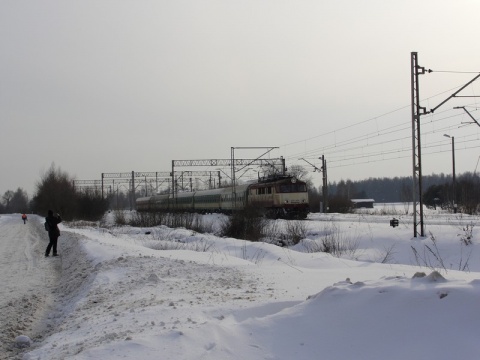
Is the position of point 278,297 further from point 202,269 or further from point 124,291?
point 202,269

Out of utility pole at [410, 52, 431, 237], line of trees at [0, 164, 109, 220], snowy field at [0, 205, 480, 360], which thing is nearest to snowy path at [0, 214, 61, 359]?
snowy field at [0, 205, 480, 360]

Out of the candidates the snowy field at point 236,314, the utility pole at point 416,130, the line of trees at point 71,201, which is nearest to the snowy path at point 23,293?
the snowy field at point 236,314

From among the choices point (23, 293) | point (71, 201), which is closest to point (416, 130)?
point (23, 293)

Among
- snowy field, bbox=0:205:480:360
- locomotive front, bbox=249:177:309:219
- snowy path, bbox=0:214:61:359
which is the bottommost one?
snowy path, bbox=0:214:61:359

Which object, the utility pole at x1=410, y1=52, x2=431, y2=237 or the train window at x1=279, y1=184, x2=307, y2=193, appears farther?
the train window at x1=279, y1=184, x2=307, y2=193

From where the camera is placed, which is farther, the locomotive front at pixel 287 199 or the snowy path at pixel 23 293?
the locomotive front at pixel 287 199

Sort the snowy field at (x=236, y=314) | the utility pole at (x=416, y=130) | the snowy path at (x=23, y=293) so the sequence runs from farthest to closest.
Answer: the utility pole at (x=416, y=130) → the snowy path at (x=23, y=293) → the snowy field at (x=236, y=314)

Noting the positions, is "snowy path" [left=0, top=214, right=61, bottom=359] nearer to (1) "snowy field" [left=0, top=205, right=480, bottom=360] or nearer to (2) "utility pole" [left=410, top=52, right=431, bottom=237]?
(1) "snowy field" [left=0, top=205, right=480, bottom=360]

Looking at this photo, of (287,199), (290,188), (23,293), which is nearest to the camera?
(23,293)

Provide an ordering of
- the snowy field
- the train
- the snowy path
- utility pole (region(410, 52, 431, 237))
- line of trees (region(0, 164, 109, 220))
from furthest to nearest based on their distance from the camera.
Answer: line of trees (region(0, 164, 109, 220))
the train
utility pole (region(410, 52, 431, 237))
the snowy path
the snowy field

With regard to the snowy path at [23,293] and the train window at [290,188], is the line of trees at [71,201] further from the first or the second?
the snowy path at [23,293]

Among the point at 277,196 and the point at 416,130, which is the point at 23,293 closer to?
the point at 416,130

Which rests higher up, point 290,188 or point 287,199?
point 290,188

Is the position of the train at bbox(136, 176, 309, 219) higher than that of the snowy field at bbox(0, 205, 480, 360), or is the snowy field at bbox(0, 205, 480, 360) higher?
the train at bbox(136, 176, 309, 219)
